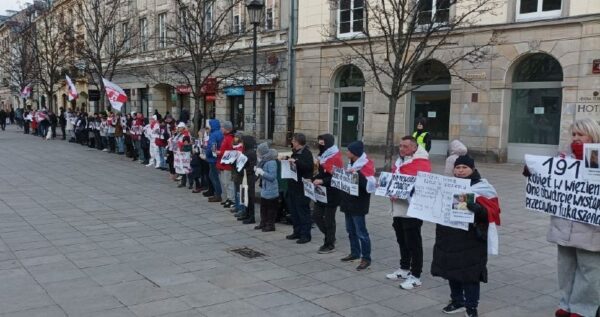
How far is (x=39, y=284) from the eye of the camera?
5918mm

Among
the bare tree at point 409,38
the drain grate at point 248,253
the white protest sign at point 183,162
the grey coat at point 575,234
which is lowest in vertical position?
the drain grate at point 248,253

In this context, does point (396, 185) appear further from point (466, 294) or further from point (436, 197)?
point (466, 294)

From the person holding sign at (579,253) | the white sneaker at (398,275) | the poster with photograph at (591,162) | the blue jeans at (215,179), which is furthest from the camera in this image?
the blue jeans at (215,179)

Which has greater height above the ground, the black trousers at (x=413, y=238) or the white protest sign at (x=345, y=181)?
the white protest sign at (x=345, y=181)

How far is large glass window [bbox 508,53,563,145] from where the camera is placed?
1712 centimetres

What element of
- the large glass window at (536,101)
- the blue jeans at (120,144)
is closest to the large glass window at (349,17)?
the large glass window at (536,101)

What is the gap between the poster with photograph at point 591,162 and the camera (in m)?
4.38

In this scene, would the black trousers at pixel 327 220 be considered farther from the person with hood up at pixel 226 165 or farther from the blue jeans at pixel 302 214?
the person with hood up at pixel 226 165

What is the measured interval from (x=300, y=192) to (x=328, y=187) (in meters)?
1.02

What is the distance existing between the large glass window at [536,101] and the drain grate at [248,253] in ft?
43.4

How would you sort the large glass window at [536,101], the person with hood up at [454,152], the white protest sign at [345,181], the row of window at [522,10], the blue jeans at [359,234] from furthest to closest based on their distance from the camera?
the large glass window at [536,101]
the row of window at [522,10]
the blue jeans at [359,234]
the white protest sign at [345,181]
the person with hood up at [454,152]

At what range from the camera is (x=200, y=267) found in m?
6.65

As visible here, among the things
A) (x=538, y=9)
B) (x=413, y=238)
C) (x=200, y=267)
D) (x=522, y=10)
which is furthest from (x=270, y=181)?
(x=522, y=10)

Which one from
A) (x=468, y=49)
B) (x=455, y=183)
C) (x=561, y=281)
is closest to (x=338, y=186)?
(x=455, y=183)
